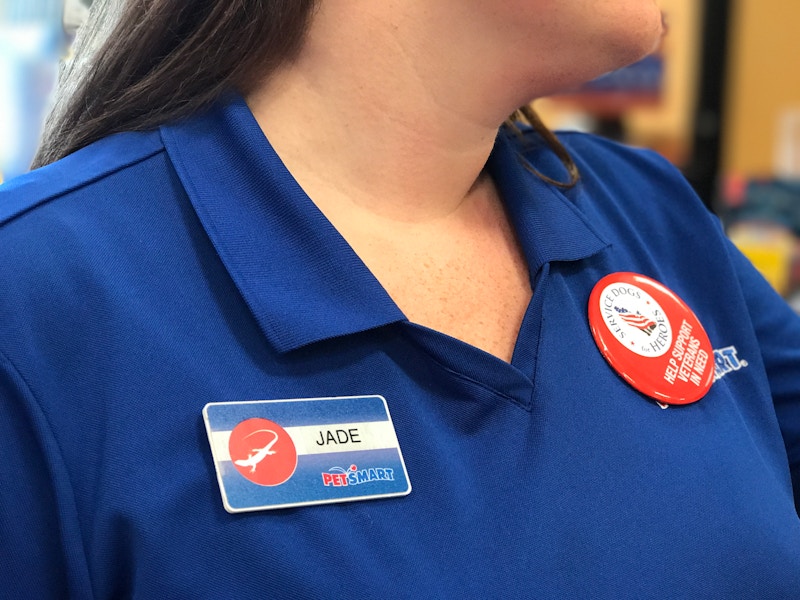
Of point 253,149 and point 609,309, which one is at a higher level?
point 253,149

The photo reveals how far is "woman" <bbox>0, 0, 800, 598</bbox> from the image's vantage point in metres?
0.62

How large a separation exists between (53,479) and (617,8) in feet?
1.87

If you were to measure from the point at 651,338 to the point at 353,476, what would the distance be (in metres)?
0.33

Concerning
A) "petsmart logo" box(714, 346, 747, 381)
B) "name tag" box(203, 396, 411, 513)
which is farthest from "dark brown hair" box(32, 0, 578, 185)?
"petsmart logo" box(714, 346, 747, 381)

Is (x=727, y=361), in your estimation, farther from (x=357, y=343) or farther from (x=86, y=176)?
(x=86, y=176)

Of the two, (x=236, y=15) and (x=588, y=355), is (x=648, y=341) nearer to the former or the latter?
(x=588, y=355)

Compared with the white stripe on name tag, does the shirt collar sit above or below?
above

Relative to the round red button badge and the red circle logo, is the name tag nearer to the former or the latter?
the red circle logo

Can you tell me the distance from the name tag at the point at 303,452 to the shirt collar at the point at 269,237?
0.05 meters

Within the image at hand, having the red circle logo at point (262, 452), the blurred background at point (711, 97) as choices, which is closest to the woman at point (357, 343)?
the red circle logo at point (262, 452)

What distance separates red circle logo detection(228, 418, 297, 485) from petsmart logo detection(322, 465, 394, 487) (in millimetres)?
26

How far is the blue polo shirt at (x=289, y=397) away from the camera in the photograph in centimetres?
61

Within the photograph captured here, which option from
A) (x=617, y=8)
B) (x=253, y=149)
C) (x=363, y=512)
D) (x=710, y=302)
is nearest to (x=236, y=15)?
(x=253, y=149)

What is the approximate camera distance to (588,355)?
0.80 metres
